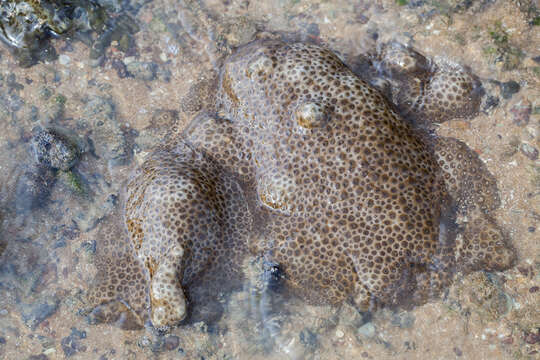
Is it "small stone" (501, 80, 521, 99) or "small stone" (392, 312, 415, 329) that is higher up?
"small stone" (501, 80, 521, 99)

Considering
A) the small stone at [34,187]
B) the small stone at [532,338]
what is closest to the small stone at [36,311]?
the small stone at [34,187]

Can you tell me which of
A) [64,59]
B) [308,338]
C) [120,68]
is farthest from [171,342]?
[64,59]

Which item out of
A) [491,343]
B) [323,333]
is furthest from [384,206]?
[491,343]

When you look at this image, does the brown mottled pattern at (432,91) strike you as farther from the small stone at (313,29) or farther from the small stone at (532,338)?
the small stone at (532,338)

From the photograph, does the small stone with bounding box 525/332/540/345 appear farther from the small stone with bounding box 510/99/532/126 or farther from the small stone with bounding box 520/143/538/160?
the small stone with bounding box 510/99/532/126

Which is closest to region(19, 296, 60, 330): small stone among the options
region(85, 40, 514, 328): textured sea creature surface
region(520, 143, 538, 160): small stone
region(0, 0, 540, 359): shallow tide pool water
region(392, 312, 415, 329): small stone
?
region(0, 0, 540, 359): shallow tide pool water
